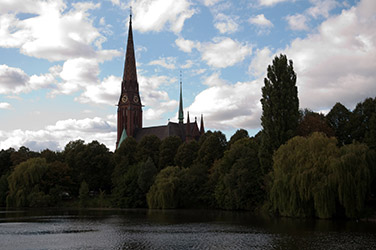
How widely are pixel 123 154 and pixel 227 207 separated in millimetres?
36444

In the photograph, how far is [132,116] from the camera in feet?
497

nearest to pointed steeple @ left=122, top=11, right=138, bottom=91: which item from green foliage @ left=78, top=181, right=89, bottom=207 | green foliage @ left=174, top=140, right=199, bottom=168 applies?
green foliage @ left=174, top=140, right=199, bottom=168

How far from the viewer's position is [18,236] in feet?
115

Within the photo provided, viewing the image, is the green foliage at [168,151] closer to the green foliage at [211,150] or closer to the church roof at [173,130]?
the green foliage at [211,150]

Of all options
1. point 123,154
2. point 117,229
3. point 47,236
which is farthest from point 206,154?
point 47,236

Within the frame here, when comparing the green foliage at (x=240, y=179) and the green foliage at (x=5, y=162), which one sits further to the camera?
the green foliage at (x=5, y=162)

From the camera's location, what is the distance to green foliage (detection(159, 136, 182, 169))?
9362 cm

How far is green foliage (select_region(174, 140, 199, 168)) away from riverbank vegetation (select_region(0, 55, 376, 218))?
0.68 ft

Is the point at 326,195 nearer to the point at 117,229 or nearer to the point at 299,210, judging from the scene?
the point at 299,210

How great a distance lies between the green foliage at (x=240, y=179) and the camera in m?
64.7

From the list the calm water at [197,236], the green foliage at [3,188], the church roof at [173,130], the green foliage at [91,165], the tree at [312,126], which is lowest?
the calm water at [197,236]

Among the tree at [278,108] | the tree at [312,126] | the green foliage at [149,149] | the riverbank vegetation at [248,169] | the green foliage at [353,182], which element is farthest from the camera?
the green foliage at [149,149]

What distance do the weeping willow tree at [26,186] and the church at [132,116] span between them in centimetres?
5853

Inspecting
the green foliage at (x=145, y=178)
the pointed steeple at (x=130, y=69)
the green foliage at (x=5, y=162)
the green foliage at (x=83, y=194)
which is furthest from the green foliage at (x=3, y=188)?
the pointed steeple at (x=130, y=69)
